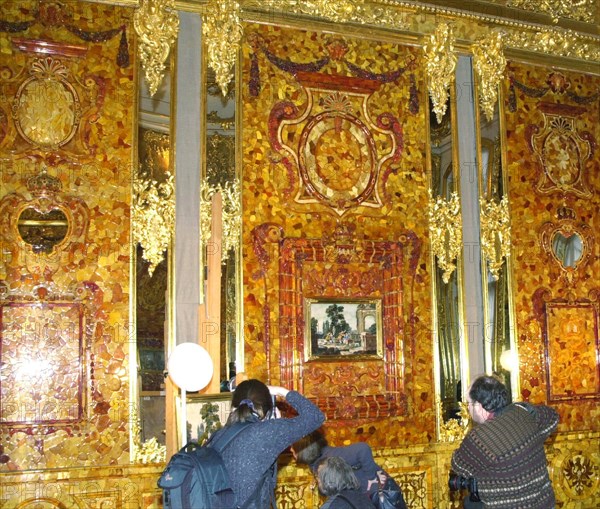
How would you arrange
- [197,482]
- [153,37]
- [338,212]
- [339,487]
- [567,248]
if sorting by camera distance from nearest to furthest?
[197,482]
[339,487]
[153,37]
[338,212]
[567,248]

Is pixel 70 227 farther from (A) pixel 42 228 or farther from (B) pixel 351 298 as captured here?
(B) pixel 351 298

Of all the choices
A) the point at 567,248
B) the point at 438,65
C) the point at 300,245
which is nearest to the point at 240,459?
the point at 300,245

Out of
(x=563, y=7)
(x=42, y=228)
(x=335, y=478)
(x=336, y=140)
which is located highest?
(x=563, y=7)

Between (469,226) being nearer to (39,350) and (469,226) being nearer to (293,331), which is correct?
(293,331)

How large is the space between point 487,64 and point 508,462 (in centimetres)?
547

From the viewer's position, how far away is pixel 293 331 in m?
7.29

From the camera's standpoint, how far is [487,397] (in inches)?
168

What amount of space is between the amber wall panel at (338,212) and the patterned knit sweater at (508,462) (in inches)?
128

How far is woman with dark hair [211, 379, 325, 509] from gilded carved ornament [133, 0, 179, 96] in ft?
12.8

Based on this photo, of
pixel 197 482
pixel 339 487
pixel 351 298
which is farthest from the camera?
pixel 351 298

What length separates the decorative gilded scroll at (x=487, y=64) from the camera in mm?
8398

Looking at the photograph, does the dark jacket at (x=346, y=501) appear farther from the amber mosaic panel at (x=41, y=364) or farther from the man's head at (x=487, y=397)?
the amber mosaic panel at (x=41, y=364)

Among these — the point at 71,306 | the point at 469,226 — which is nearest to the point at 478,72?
the point at 469,226

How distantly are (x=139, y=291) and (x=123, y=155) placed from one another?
1.23 metres
